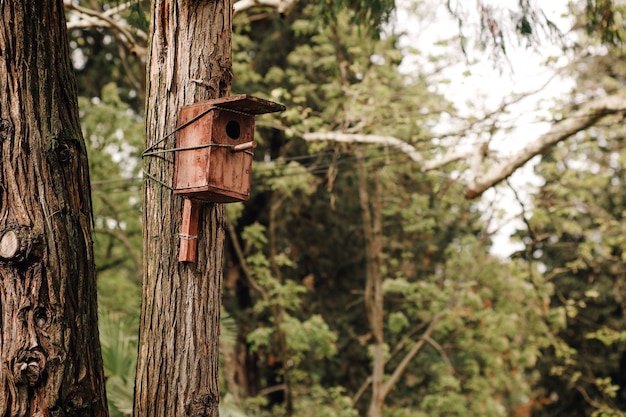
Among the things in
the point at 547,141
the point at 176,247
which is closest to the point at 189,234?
the point at 176,247

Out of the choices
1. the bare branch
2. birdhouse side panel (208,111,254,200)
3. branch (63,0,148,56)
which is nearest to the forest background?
the bare branch

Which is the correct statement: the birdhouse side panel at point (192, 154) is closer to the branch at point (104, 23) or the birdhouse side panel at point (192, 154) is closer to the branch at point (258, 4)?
the branch at point (258, 4)

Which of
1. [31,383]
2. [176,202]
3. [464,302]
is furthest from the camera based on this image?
[464,302]

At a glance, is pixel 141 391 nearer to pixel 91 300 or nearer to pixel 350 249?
pixel 91 300

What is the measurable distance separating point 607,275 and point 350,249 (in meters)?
5.34

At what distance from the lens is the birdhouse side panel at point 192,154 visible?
10.5 feet

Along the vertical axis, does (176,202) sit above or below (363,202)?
below

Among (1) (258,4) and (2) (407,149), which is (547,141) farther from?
(1) (258,4)

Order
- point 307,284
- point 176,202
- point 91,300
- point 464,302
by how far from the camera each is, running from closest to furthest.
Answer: point 91,300, point 176,202, point 464,302, point 307,284

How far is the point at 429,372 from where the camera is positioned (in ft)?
46.6

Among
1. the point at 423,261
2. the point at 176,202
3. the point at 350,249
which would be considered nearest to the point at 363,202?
the point at 350,249

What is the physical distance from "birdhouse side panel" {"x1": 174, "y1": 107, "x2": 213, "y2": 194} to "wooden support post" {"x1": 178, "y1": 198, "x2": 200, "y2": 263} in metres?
0.08

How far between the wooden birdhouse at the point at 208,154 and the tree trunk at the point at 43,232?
413mm

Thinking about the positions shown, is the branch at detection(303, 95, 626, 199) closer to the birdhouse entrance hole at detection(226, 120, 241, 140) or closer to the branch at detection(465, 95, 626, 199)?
the branch at detection(465, 95, 626, 199)
